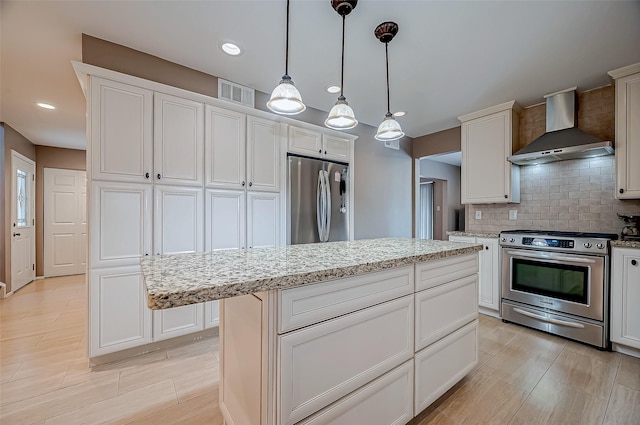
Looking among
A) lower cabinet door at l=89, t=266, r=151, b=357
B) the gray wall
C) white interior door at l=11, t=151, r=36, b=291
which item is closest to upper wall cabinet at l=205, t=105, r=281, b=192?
the gray wall

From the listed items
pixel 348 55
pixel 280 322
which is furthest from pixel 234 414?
pixel 348 55

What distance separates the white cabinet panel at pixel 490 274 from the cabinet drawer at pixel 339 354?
2291mm

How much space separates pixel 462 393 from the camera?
1.78 metres

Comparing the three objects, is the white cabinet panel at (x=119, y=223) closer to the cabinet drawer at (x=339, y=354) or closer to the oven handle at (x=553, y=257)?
the cabinet drawer at (x=339, y=354)

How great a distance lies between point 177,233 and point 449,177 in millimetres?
6649

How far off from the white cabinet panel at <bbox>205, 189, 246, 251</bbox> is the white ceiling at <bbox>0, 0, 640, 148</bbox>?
1.21 metres

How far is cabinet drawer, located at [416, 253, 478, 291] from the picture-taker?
1.49 m

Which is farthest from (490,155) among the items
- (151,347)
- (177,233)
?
(151,347)

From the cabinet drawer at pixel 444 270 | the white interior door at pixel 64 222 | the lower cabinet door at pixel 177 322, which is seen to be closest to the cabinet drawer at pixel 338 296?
the cabinet drawer at pixel 444 270

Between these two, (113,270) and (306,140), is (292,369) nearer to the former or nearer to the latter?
(113,270)

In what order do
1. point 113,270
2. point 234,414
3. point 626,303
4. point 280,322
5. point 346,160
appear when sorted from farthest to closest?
point 346,160, point 626,303, point 113,270, point 234,414, point 280,322

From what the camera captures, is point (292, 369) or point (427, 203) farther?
point (427, 203)

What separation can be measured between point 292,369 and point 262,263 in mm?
436

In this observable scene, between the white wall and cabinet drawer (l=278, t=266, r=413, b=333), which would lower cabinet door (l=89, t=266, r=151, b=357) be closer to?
cabinet drawer (l=278, t=266, r=413, b=333)
